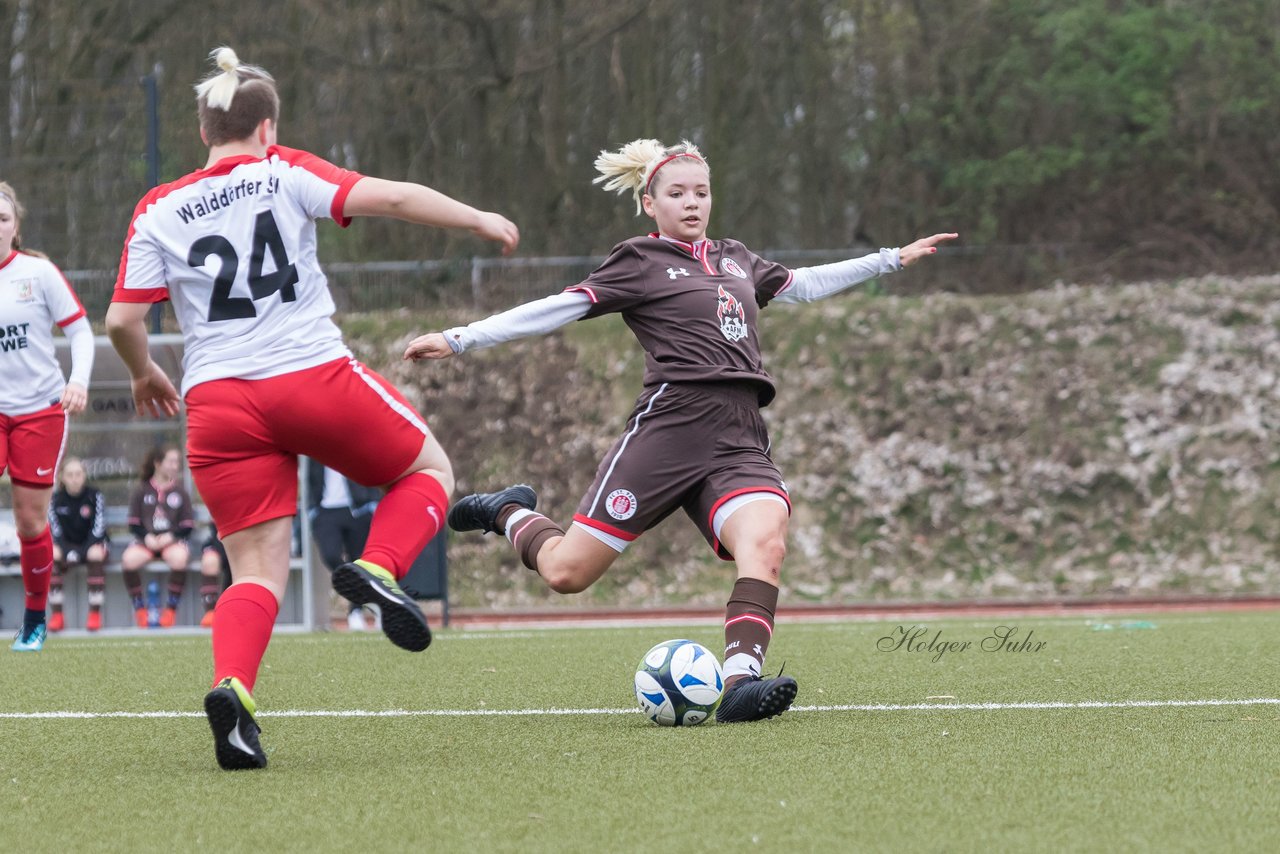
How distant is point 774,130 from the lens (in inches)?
975

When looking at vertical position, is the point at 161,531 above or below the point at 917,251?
below

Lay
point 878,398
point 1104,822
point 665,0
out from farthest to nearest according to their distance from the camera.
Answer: point 665,0 < point 878,398 < point 1104,822

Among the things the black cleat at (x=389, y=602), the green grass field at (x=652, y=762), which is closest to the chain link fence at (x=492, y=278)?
the green grass field at (x=652, y=762)

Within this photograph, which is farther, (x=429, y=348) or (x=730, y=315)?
(x=730, y=315)

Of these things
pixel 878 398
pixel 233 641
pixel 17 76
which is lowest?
pixel 878 398

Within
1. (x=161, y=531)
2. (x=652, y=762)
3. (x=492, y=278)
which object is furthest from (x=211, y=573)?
(x=492, y=278)

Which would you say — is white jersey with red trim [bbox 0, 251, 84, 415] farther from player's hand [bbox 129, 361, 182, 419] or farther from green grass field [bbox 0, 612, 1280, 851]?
player's hand [bbox 129, 361, 182, 419]

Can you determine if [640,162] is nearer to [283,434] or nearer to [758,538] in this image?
[758,538]

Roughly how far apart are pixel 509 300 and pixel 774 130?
20.2 feet

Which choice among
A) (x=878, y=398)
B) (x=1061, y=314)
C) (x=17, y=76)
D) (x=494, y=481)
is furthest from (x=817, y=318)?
(x=17, y=76)

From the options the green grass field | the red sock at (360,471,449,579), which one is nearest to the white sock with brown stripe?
the green grass field

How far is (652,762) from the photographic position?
4078 millimetres

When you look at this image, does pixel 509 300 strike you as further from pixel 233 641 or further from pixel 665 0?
pixel 233 641

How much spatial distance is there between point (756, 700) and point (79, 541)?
8.88m
